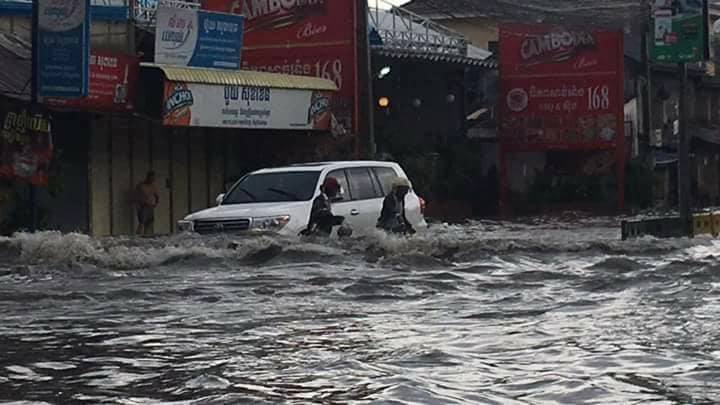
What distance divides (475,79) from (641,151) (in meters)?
6.00

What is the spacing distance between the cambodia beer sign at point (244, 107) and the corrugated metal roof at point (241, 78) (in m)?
0.10

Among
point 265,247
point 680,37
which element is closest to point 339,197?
point 265,247

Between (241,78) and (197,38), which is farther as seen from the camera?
(241,78)

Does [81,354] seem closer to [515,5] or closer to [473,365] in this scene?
[473,365]

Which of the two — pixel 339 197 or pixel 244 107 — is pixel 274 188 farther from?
pixel 244 107

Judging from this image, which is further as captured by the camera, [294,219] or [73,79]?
[73,79]

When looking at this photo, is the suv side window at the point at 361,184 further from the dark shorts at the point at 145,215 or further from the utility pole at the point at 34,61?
the dark shorts at the point at 145,215

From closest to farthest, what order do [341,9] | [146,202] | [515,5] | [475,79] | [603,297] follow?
[603,297] < [146,202] < [341,9] < [475,79] < [515,5]

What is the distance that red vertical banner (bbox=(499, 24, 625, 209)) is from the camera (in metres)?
40.5

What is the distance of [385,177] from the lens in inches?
835

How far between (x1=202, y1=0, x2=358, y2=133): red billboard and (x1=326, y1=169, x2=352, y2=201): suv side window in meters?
10.9

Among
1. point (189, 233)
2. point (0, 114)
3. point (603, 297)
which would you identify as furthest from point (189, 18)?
point (603, 297)

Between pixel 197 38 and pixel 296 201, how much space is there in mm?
10114

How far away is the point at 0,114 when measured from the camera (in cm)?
2411
